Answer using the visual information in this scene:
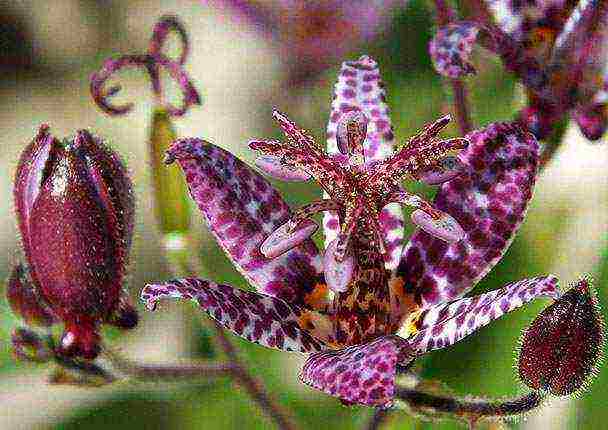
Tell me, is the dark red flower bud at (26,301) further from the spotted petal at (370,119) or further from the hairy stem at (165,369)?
the spotted petal at (370,119)

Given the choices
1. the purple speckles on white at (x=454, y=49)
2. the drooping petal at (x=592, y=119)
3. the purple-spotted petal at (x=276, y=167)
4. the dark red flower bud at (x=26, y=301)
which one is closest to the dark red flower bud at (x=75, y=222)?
the dark red flower bud at (x=26, y=301)

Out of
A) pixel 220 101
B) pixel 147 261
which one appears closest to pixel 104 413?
pixel 147 261

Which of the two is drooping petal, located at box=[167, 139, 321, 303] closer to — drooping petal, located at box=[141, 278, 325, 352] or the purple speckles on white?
drooping petal, located at box=[141, 278, 325, 352]

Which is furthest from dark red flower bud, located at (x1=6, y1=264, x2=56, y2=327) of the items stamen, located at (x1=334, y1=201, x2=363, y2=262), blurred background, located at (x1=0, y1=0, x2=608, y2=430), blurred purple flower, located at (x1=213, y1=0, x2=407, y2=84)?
blurred purple flower, located at (x1=213, y1=0, x2=407, y2=84)

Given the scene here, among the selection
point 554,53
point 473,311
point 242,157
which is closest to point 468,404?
point 473,311

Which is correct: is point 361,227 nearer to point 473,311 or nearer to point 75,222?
point 473,311
